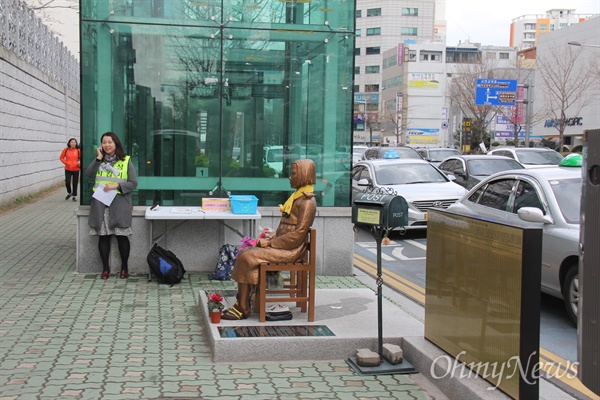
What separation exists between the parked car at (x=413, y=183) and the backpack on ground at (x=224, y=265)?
5.77 meters

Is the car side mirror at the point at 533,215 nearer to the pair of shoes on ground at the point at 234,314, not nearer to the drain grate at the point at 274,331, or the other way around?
the drain grate at the point at 274,331

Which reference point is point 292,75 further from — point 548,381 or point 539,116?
point 539,116

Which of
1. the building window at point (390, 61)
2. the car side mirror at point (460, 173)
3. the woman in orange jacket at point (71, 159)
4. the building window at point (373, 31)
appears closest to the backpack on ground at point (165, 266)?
the woman in orange jacket at point (71, 159)

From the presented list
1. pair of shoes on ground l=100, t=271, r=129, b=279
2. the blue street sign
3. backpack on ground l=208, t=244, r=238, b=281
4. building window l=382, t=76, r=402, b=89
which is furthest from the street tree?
pair of shoes on ground l=100, t=271, r=129, b=279

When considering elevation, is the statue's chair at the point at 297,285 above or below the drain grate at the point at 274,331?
above

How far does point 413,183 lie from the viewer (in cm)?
1591

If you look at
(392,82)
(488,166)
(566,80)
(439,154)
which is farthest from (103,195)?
(392,82)

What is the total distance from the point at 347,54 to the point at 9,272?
5.63m

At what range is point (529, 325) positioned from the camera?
436 centimetres

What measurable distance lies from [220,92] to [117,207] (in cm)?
224

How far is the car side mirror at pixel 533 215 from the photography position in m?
7.88

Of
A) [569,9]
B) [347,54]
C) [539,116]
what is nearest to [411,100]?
[539,116]

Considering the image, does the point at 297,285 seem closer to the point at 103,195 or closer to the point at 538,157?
the point at 103,195

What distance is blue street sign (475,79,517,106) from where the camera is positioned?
153 ft
